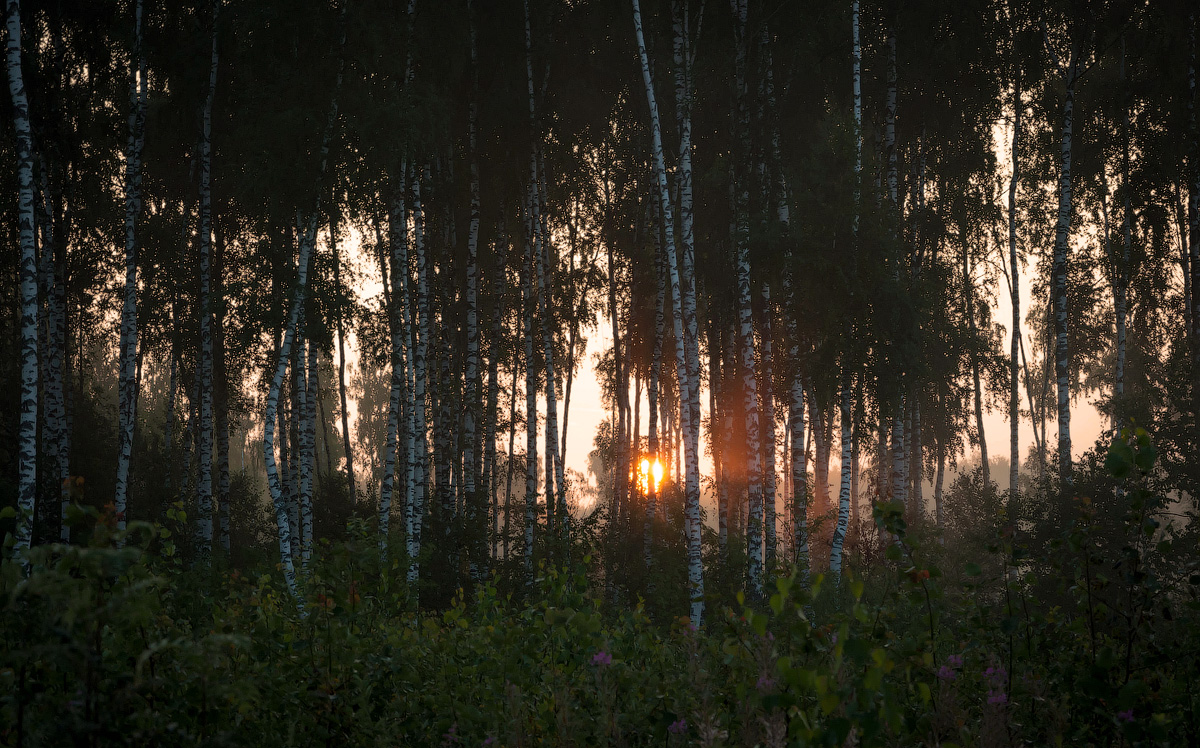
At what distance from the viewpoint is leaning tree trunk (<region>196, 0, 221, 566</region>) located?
13.0 m

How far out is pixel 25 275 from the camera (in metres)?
9.32

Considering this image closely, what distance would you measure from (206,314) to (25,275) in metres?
3.23

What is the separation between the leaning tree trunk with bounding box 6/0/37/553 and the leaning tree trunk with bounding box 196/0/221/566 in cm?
258

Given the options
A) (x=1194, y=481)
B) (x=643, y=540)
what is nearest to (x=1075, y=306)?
(x=1194, y=481)

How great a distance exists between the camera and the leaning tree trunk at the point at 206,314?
13.0 m

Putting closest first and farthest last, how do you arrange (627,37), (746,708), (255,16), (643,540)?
(746,708) < (255,16) < (627,37) < (643,540)

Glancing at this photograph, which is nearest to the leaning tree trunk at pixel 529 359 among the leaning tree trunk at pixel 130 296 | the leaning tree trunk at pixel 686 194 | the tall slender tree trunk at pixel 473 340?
the tall slender tree trunk at pixel 473 340

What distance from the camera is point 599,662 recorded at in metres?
3.65

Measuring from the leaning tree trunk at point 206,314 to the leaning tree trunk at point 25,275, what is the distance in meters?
2.58

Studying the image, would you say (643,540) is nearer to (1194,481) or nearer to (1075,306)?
(1194,481)

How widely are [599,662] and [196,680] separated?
1.82 metres

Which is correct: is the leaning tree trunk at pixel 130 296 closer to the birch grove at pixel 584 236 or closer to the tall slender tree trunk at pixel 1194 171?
the birch grove at pixel 584 236

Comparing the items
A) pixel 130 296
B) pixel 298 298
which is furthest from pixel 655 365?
pixel 130 296

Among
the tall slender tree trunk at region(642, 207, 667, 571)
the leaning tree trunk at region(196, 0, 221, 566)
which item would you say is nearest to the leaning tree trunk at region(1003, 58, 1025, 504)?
Result: the tall slender tree trunk at region(642, 207, 667, 571)
